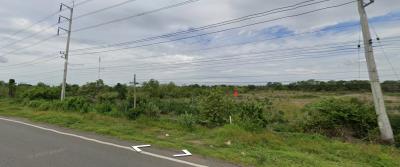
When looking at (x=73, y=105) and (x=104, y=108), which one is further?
(x=73, y=105)

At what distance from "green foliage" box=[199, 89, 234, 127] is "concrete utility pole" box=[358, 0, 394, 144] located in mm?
5474

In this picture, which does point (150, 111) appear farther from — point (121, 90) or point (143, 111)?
point (121, 90)

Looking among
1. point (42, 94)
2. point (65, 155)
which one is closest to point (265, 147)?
point (65, 155)

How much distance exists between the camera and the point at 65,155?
5.82 meters

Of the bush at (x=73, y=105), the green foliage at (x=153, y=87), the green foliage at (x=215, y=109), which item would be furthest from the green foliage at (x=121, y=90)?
the green foliage at (x=215, y=109)

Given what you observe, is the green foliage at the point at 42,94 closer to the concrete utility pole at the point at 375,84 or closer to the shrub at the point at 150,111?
the shrub at the point at 150,111

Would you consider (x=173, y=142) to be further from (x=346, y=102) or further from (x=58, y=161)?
(x=346, y=102)

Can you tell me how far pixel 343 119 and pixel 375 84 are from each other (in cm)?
175

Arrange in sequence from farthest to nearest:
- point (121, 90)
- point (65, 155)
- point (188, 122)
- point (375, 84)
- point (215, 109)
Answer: point (121, 90)
point (215, 109)
point (188, 122)
point (375, 84)
point (65, 155)

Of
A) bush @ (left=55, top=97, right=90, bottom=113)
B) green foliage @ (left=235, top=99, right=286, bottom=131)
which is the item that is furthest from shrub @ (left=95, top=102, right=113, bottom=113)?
green foliage @ (left=235, top=99, right=286, bottom=131)

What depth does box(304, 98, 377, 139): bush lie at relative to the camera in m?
9.74

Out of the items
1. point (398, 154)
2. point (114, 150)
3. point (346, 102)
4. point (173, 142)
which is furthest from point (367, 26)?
point (114, 150)

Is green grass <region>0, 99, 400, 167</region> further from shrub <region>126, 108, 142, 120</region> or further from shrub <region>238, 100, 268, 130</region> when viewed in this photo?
shrub <region>126, 108, 142, 120</region>

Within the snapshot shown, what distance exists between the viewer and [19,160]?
5375 millimetres
